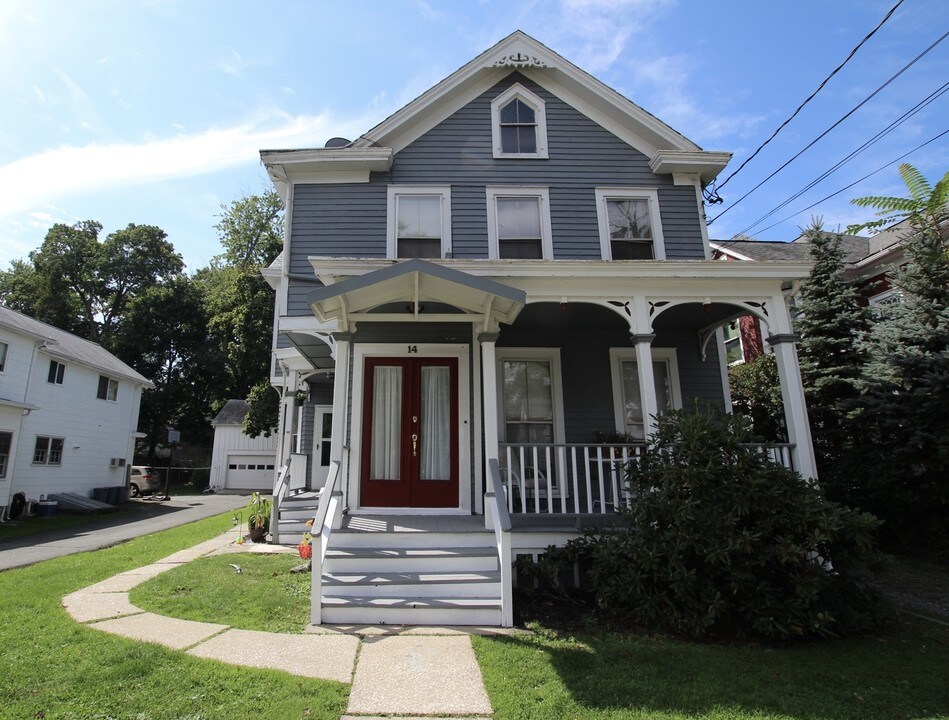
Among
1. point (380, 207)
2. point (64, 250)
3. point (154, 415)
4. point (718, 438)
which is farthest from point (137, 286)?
point (718, 438)

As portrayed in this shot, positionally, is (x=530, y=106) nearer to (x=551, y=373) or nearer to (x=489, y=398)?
(x=551, y=373)

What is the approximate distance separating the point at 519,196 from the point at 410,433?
4.63 metres

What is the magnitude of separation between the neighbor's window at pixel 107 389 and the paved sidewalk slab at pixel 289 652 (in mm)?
19715

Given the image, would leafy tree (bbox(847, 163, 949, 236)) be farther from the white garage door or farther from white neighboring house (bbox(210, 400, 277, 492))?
the white garage door

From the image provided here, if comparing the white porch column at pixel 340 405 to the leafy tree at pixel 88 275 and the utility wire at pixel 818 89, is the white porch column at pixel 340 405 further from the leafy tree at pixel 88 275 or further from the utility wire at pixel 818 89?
the leafy tree at pixel 88 275

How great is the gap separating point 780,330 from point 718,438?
2.50 meters

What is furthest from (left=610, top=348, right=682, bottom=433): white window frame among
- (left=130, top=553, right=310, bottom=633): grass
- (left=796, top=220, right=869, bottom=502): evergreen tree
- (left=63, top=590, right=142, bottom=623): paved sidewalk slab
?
(left=63, top=590, right=142, bottom=623): paved sidewalk slab

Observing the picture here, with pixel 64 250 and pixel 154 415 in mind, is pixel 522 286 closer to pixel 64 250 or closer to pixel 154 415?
pixel 154 415

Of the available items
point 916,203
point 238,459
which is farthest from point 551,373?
point 238,459

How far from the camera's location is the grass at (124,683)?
10.2 ft

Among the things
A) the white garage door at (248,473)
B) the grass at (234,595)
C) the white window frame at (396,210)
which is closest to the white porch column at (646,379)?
the white window frame at (396,210)

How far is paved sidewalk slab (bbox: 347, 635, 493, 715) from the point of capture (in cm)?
325

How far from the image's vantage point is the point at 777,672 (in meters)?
3.89

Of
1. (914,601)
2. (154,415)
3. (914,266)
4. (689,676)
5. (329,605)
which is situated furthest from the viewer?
(154,415)
